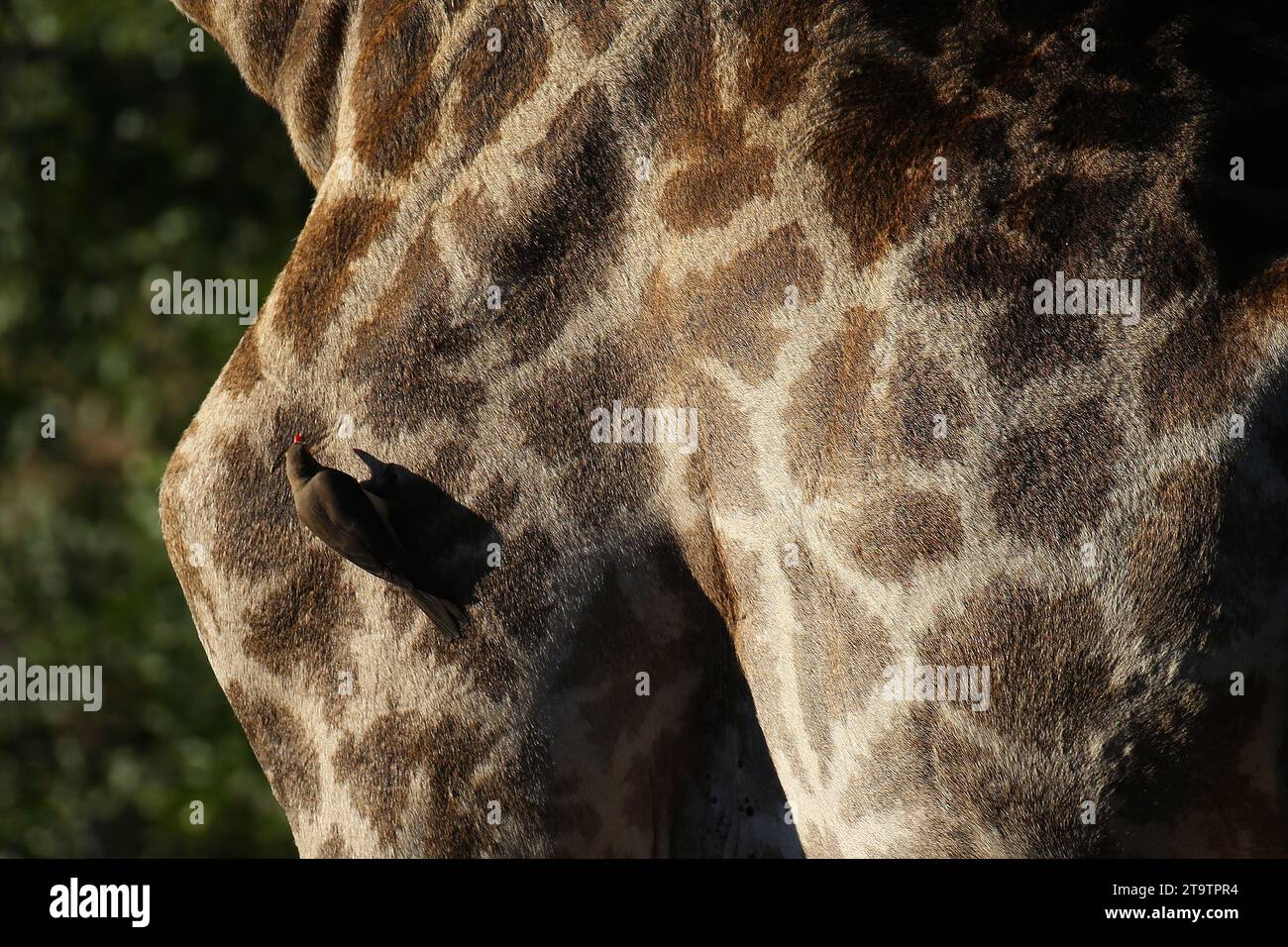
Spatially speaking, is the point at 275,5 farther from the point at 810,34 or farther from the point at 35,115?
the point at 35,115

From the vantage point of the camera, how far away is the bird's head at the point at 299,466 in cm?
199

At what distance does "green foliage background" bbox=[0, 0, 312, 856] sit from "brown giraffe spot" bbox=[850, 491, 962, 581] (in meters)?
3.40

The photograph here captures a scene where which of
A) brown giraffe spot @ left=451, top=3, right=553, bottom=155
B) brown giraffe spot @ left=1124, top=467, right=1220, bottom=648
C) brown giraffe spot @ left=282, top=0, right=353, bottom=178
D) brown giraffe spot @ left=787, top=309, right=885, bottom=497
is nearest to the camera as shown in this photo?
brown giraffe spot @ left=1124, top=467, right=1220, bottom=648

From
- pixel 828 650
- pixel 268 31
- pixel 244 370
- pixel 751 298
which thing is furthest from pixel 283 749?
pixel 268 31

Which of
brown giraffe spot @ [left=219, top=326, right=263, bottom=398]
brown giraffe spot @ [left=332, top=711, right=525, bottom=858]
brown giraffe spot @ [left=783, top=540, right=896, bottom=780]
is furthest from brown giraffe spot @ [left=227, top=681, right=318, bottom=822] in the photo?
brown giraffe spot @ [left=783, top=540, right=896, bottom=780]

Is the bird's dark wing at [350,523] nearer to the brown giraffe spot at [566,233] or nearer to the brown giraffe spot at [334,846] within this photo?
the brown giraffe spot at [566,233]

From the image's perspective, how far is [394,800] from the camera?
2045 mm

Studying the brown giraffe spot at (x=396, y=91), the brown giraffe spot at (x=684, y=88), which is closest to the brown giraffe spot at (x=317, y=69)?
the brown giraffe spot at (x=396, y=91)

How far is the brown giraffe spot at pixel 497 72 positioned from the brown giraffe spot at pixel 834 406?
24.2 inches

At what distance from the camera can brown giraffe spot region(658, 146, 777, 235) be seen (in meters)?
1.91

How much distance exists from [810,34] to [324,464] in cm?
94

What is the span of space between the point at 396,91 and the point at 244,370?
0.50 m

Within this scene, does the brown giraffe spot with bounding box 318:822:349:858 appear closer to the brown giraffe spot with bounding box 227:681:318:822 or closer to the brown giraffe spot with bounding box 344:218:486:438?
the brown giraffe spot with bounding box 227:681:318:822
